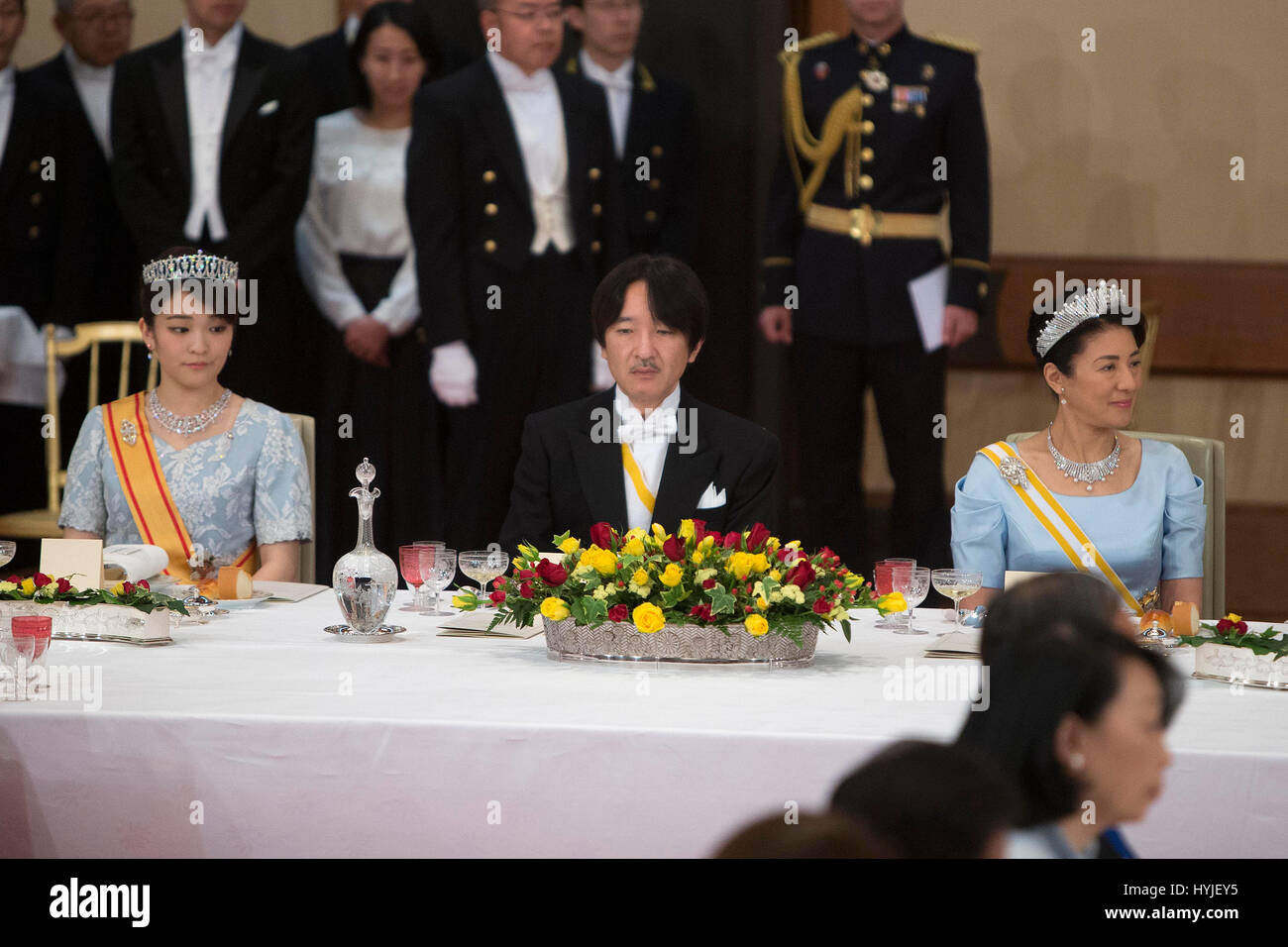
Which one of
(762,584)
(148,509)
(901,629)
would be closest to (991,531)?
(901,629)

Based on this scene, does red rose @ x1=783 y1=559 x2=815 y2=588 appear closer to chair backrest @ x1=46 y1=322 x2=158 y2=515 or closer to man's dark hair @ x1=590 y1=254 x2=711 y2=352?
man's dark hair @ x1=590 y1=254 x2=711 y2=352

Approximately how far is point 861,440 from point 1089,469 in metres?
2.03

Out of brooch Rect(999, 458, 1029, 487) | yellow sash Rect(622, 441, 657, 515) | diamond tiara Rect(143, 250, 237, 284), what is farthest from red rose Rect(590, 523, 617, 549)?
diamond tiara Rect(143, 250, 237, 284)

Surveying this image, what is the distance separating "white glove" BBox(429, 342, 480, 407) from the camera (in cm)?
475

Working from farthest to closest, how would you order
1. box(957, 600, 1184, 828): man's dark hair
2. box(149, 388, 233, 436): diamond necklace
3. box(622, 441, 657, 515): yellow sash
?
box(149, 388, 233, 436): diamond necklace < box(622, 441, 657, 515): yellow sash < box(957, 600, 1184, 828): man's dark hair

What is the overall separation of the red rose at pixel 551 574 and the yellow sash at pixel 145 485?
1.04 m

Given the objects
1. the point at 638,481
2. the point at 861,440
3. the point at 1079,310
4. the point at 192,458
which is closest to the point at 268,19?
the point at 861,440

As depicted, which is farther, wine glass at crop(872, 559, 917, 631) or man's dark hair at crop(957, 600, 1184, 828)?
wine glass at crop(872, 559, 917, 631)

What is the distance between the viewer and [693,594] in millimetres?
2012

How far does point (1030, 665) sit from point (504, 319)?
12.8ft

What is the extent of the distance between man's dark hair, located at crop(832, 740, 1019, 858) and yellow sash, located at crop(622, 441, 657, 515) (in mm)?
2091

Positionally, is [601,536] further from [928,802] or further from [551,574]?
[928,802]

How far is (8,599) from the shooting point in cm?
221
